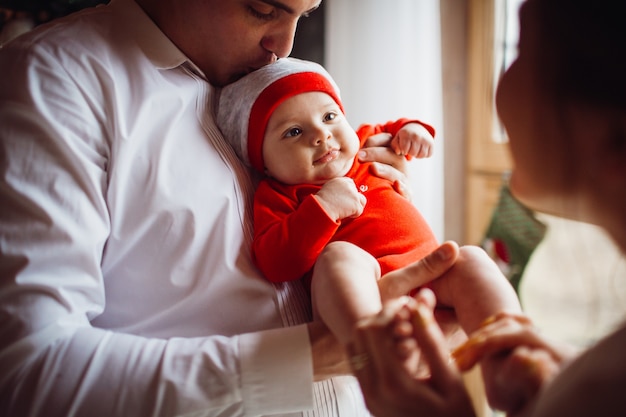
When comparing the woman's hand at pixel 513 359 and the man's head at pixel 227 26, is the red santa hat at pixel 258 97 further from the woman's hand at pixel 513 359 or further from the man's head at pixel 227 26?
the woman's hand at pixel 513 359

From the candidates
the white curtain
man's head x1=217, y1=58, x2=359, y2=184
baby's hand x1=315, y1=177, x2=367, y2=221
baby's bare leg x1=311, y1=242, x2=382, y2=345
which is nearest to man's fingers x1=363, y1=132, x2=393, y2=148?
man's head x1=217, y1=58, x2=359, y2=184

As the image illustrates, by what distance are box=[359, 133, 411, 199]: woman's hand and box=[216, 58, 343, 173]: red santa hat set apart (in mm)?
143

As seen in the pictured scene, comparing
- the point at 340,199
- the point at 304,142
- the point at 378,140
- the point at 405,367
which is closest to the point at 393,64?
the point at 378,140

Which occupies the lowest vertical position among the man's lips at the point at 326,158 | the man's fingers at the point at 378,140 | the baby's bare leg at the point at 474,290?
the baby's bare leg at the point at 474,290

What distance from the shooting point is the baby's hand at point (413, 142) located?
120cm

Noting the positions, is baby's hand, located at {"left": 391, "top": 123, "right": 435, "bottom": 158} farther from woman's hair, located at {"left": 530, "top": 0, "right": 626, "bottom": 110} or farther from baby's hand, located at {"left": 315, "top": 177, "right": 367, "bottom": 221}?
woman's hair, located at {"left": 530, "top": 0, "right": 626, "bottom": 110}

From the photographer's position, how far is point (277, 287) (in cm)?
97

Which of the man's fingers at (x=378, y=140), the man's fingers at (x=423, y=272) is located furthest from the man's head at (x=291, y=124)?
the man's fingers at (x=423, y=272)

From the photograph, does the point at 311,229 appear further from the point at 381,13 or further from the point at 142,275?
the point at 381,13

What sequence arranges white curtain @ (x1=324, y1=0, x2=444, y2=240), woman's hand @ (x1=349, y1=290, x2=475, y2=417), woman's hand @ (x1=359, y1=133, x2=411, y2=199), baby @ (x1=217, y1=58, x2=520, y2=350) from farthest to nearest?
white curtain @ (x1=324, y1=0, x2=444, y2=240) < woman's hand @ (x1=359, y1=133, x2=411, y2=199) < baby @ (x1=217, y1=58, x2=520, y2=350) < woman's hand @ (x1=349, y1=290, x2=475, y2=417)

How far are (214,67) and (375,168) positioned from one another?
0.42 metres

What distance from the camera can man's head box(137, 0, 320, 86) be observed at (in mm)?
1035

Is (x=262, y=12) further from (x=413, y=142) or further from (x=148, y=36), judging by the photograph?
(x=413, y=142)

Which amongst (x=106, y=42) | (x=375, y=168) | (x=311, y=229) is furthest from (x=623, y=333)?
(x=106, y=42)
